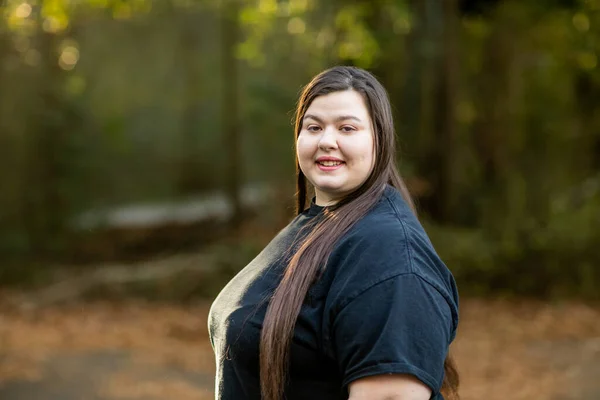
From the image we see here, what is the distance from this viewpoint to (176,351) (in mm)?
8414

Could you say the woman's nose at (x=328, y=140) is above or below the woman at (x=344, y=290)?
above

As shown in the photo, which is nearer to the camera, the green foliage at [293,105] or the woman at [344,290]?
the woman at [344,290]

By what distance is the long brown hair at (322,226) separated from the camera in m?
1.87

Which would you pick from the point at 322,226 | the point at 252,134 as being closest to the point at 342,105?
the point at 322,226

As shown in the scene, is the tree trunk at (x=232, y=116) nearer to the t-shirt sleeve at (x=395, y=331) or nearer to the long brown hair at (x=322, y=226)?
the long brown hair at (x=322, y=226)

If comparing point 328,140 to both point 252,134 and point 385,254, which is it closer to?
point 385,254

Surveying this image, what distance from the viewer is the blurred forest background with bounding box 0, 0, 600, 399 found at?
10.2 metres

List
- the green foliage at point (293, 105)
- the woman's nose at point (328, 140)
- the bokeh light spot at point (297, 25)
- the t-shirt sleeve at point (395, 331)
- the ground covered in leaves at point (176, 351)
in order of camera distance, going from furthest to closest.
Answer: the green foliage at point (293, 105)
the bokeh light spot at point (297, 25)
the ground covered in leaves at point (176, 351)
the woman's nose at point (328, 140)
the t-shirt sleeve at point (395, 331)

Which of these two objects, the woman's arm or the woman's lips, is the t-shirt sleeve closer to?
the woman's arm

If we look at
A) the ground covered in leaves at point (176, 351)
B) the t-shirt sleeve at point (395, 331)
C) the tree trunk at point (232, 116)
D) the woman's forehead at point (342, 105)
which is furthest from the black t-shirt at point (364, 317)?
the tree trunk at point (232, 116)

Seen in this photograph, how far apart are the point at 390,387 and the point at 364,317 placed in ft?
0.53

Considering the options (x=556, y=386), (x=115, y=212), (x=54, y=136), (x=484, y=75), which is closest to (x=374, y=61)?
(x=484, y=75)

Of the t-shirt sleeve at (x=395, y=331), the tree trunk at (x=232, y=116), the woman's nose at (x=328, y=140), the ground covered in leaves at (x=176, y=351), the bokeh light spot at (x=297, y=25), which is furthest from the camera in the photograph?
the tree trunk at (x=232, y=116)

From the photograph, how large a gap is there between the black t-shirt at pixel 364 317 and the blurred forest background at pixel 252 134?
525 centimetres
